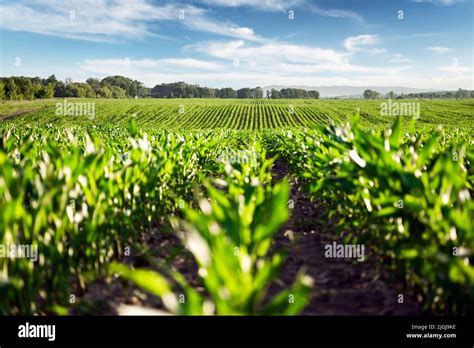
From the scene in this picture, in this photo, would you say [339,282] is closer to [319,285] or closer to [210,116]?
[319,285]

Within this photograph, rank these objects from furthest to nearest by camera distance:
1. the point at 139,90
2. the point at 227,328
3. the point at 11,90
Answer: the point at 139,90 < the point at 11,90 < the point at 227,328

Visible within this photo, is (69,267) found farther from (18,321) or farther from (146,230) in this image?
(146,230)

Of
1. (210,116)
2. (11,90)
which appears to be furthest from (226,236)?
(11,90)

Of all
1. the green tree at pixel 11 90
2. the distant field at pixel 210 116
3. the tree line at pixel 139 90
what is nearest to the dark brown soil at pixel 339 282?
the distant field at pixel 210 116

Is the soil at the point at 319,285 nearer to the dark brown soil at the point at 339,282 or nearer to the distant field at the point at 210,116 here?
the dark brown soil at the point at 339,282

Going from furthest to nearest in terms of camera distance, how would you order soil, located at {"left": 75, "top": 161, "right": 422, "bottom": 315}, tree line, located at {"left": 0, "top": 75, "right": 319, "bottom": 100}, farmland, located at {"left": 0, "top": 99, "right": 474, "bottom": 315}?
tree line, located at {"left": 0, "top": 75, "right": 319, "bottom": 100} < soil, located at {"left": 75, "top": 161, "right": 422, "bottom": 315} < farmland, located at {"left": 0, "top": 99, "right": 474, "bottom": 315}

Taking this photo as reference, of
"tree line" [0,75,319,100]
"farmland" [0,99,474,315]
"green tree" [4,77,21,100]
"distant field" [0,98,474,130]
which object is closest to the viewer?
"farmland" [0,99,474,315]

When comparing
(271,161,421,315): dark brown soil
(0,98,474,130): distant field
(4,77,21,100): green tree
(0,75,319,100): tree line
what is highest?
(0,75,319,100): tree line

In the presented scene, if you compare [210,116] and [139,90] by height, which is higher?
[139,90]

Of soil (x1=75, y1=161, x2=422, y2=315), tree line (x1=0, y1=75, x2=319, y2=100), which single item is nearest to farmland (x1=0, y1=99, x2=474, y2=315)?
soil (x1=75, y1=161, x2=422, y2=315)

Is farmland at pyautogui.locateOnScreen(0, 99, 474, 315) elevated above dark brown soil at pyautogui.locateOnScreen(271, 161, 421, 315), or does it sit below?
above

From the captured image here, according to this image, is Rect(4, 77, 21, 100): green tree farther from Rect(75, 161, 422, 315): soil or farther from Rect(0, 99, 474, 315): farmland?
Rect(75, 161, 422, 315): soil

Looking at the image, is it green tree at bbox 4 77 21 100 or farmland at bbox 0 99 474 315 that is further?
green tree at bbox 4 77 21 100

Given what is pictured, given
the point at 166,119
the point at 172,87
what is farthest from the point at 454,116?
the point at 172,87
